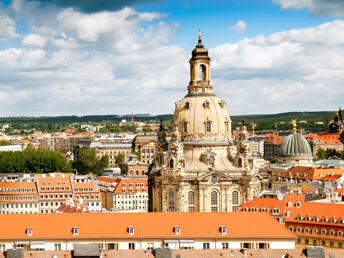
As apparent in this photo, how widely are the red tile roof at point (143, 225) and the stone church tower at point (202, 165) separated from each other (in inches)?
1263

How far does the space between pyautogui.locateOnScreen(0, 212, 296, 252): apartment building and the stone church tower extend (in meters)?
33.4

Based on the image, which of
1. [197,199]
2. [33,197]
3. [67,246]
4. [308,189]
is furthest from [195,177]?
[33,197]

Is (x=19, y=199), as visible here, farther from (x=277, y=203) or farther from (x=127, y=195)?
(x=277, y=203)

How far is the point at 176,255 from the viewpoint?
68812 mm

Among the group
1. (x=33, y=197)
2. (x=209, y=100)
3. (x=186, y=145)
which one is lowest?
(x=33, y=197)

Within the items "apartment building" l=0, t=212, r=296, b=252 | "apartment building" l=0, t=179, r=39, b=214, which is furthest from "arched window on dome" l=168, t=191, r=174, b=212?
"apartment building" l=0, t=179, r=39, b=214

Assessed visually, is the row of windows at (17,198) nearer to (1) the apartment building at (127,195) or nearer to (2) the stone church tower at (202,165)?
(1) the apartment building at (127,195)

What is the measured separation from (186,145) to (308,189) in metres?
29.8

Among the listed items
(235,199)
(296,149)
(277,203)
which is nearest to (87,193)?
(235,199)

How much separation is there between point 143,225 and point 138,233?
1.50 m

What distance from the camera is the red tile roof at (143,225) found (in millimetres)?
79000

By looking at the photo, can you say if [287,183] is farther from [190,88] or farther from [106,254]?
[106,254]

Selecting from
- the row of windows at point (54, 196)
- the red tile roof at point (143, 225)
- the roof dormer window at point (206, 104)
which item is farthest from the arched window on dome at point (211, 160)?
the row of windows at point (54, 196)

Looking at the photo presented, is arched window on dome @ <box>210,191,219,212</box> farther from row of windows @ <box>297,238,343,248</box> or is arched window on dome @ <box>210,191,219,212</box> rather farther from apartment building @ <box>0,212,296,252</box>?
apartment building @ <box>0,212,296,252</box>
